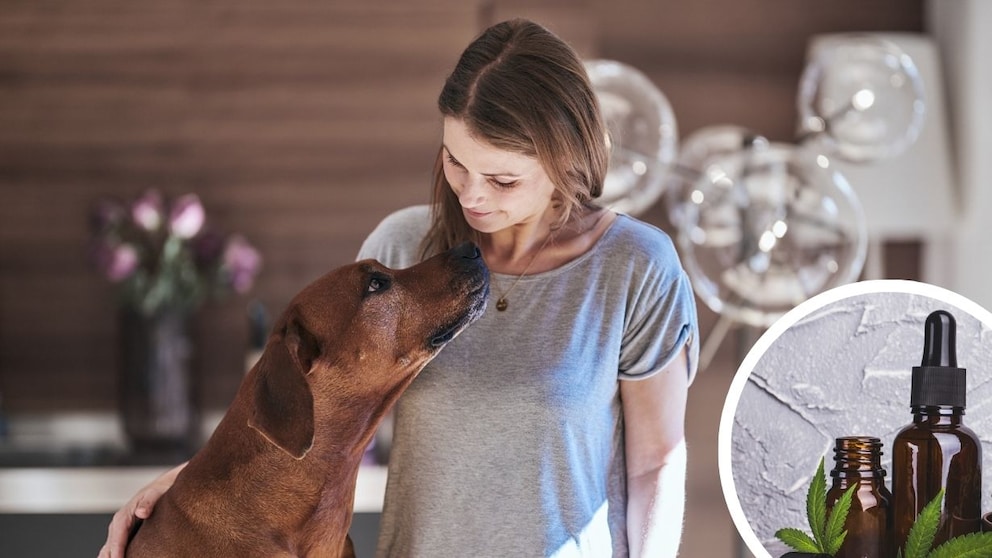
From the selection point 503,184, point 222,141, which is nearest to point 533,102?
point 503,184

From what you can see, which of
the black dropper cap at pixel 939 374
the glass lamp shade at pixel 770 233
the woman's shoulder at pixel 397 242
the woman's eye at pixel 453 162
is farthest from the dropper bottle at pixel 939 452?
the glass lamp shade at pixel 770 233

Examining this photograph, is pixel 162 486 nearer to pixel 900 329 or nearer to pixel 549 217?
pixel 549 217

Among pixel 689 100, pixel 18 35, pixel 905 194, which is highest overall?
pixel 18 35

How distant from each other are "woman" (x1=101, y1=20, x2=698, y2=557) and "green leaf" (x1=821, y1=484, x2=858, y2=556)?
0.45 meters

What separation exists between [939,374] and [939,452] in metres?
0.05

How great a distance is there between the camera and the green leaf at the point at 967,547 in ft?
2.36

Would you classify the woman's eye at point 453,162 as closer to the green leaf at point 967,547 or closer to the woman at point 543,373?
the woman at point 543,373

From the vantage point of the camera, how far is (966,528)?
0.74 m

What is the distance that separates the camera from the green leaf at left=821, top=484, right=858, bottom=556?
751 mm

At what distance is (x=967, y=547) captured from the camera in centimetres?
73

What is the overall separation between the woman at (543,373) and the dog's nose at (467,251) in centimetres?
3

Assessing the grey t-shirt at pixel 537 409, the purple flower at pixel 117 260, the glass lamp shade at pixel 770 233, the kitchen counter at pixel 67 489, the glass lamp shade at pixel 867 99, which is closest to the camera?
the grey t-shirt at pixel 537 409

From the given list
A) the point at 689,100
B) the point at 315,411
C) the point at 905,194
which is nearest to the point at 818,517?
the point at 315,411

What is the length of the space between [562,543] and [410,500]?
0.17 metres
